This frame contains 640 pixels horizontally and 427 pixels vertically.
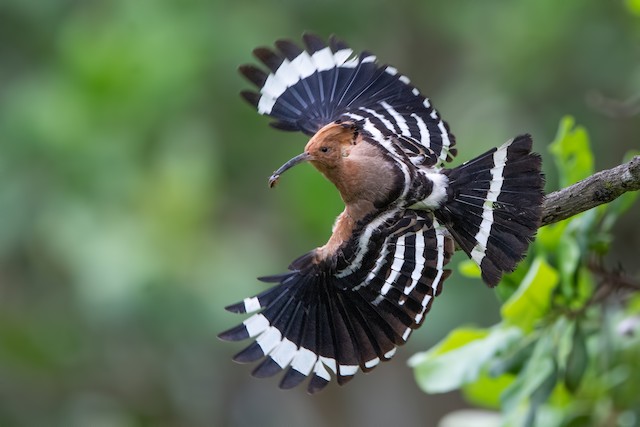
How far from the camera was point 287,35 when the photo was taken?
518 centimetres

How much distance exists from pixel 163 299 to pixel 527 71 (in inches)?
78.5

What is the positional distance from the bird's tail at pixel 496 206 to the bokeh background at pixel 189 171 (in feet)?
6.31

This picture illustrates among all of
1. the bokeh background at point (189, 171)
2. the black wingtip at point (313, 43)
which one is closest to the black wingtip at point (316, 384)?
the black wingtip at point (313, 43)

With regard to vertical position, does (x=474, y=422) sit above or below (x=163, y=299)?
below

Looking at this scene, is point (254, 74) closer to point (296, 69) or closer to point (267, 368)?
point (296, 69)

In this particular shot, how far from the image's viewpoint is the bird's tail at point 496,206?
6.54 feet

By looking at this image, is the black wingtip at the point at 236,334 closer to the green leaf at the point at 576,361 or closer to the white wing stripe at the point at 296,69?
the white wing stripe at the point at 296,69

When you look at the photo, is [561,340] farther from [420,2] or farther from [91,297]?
[420,2]

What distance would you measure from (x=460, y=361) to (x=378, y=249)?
32cm

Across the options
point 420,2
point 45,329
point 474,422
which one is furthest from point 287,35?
point 474,422

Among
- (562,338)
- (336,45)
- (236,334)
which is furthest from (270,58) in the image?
(562,338)

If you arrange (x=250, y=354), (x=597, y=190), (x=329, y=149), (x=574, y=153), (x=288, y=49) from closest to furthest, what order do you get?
1. (x=597, y=190)
2. (x=250, y=354)
3. (x=329, y=149)
4. (x=574, y=153)
5. (x=288, y=49)

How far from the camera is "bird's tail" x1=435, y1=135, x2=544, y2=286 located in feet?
→ 6.54

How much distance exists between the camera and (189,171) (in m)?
4.32
